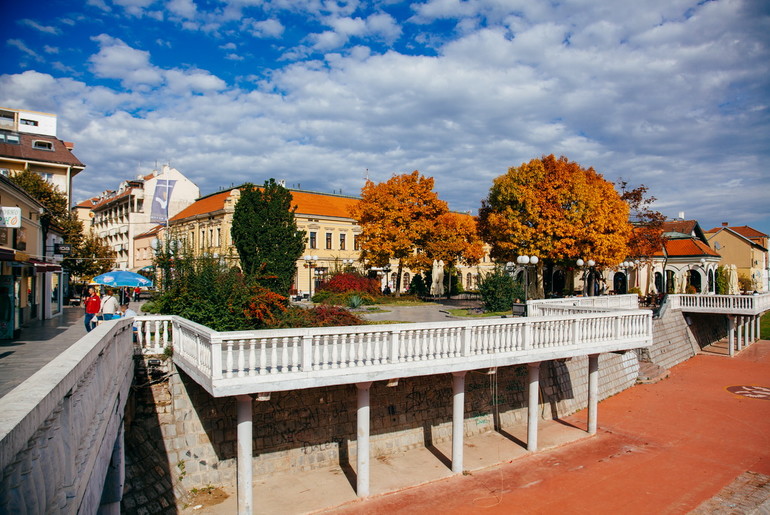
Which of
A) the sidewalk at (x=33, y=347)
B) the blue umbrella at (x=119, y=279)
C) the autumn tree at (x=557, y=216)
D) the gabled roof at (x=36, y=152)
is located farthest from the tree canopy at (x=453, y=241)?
the gabled roof at (x=36, y=152)

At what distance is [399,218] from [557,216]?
11439 millimetres

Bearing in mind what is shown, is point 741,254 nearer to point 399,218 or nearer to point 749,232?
point 749,232

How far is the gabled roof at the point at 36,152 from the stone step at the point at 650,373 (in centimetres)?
4202

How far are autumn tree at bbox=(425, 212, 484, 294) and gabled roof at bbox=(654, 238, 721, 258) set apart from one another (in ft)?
67.5

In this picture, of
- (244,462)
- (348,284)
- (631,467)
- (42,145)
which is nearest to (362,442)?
(244,462)

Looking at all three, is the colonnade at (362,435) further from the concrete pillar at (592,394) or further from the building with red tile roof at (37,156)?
the building with red tile roof at (37,156)

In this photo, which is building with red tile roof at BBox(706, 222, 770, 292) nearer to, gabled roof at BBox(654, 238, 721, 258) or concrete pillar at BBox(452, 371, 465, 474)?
gabled roof at BBox(654, 238, 721, 258)

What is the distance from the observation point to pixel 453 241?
3772 cm

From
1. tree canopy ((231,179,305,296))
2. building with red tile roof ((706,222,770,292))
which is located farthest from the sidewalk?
building with red tile roof ((706,222,770,292))

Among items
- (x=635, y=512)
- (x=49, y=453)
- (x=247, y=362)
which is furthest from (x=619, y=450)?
(x=49, y=453)

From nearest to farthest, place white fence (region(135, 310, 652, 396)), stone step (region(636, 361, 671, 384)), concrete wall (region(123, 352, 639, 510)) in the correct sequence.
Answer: white fence (region(135, 310, 652, 396))
concrete wall (region(123, 352, 639, 510))
stone step (region(636, 361, 671, 384))

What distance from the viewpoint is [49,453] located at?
3303mm

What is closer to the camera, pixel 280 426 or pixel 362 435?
pixel 362 435

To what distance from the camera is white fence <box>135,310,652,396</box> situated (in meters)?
9.00
